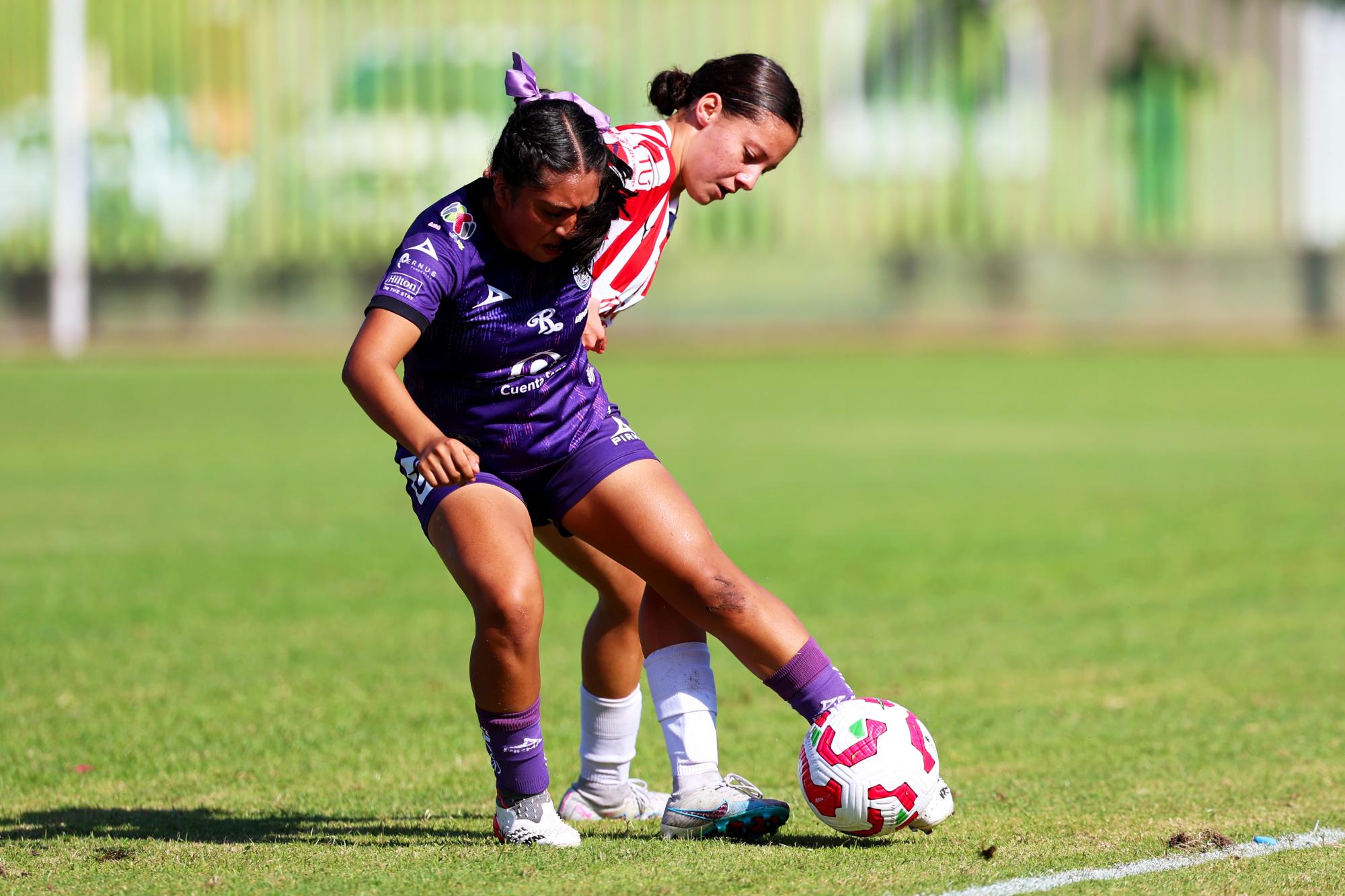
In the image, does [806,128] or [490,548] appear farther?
[806,128]

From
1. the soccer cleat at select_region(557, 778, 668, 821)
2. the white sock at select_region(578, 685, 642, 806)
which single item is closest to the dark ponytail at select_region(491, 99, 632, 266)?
the white sock at select_region(578, 685, 642, 806)

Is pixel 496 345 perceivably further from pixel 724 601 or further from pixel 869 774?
pixel 869 774

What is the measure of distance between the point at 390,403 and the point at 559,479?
0.61 meters

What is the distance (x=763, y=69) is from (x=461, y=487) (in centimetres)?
145

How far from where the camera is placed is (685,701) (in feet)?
16.0

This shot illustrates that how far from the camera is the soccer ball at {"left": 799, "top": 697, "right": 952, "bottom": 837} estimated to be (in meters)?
4.45

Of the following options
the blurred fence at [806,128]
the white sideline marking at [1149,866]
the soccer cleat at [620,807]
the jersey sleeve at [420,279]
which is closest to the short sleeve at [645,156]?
the jersey sleeve at [420,279]

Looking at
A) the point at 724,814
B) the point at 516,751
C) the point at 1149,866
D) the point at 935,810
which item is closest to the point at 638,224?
the point at 516,751

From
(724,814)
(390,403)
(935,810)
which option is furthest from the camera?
(724,814)

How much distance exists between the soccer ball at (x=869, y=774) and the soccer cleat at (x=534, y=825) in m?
0.61

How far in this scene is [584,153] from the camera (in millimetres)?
4445

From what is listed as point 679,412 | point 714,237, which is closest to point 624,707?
point 679,412

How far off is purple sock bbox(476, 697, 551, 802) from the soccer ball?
2.20 ft

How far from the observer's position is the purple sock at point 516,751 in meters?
4.57
